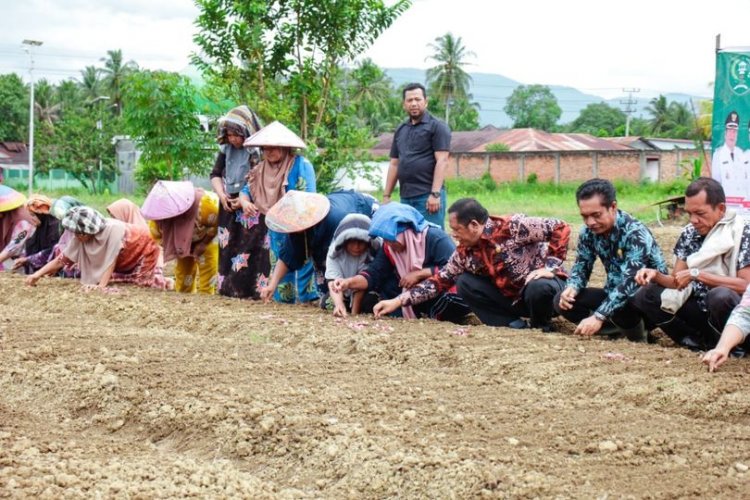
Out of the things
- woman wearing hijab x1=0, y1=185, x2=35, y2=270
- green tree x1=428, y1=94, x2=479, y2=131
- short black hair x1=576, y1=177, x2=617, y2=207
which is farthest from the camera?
green tree x1=428, y1=94, x2=479, y2=131

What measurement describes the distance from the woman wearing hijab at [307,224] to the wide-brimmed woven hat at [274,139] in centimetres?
49

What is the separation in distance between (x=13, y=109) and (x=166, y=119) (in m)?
42.9

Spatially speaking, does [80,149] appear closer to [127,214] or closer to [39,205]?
[39,205]

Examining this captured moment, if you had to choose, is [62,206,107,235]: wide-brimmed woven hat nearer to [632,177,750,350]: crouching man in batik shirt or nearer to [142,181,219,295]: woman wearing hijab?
[142,181,219,295]: woman wearing hijab

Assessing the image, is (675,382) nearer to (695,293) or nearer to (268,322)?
(695,293)

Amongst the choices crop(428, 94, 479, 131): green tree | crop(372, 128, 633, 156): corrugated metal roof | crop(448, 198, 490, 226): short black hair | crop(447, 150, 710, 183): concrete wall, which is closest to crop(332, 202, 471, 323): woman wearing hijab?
crop(448, 198, 490, 226): short black hair

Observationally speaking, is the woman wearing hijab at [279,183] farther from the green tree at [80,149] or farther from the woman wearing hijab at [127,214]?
the green tree at [80,149]

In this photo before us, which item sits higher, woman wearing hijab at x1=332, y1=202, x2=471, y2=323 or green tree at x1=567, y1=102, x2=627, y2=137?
green tree at x1=567, y1=102, x2=627, y2=137

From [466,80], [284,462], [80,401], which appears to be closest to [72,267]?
[80,401]

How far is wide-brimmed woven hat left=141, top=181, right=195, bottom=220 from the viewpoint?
305 inches

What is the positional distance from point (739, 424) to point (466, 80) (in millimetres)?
59294

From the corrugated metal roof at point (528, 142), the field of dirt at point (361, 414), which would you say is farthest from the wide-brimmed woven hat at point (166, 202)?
the corrugated metal roof at point (528, 142)

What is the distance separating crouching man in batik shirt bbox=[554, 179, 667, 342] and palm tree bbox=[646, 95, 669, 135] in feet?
188

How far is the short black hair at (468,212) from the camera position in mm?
5855
